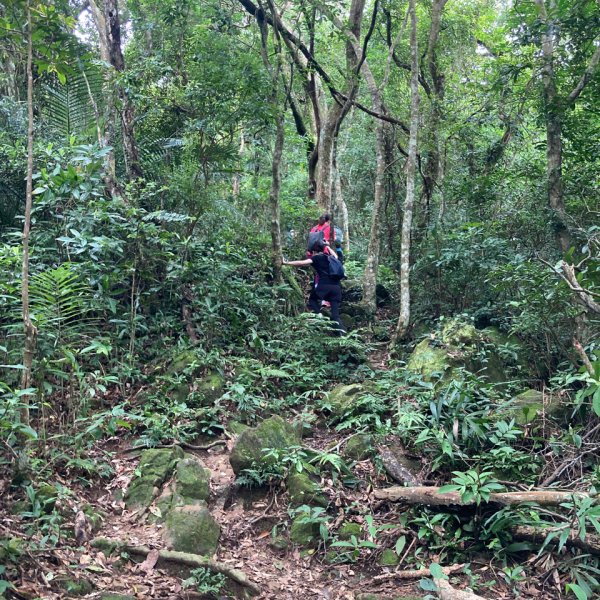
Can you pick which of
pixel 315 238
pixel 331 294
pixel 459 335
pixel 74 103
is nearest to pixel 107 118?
pixel 74 103

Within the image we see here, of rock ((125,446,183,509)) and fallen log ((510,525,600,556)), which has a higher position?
rock ((125,446,183,509))

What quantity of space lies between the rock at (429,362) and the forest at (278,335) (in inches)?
1.6

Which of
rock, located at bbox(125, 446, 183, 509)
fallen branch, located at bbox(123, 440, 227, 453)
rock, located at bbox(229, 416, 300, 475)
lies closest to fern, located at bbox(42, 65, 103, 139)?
fallen branch, located at bbox(123, 440, 227, 453)

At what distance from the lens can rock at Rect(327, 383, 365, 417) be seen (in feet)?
23.0

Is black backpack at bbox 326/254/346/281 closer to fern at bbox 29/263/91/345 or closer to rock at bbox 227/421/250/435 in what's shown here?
rock at bbox 227/421/250/435

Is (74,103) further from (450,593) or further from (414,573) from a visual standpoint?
(450,593)

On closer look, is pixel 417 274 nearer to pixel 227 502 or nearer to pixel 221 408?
pixel 221 408

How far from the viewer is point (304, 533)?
508 cm

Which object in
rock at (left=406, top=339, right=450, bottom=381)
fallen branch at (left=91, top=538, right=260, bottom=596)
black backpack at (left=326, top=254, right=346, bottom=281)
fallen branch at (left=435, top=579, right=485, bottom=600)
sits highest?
black backpack at (left=326, top=254, right=346, bottom=281)

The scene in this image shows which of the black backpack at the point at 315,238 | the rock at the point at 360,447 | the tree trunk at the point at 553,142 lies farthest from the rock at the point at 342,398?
the tree trunk at the point at 553,142

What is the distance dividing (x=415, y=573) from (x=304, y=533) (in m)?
1.07

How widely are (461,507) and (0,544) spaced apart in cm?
375

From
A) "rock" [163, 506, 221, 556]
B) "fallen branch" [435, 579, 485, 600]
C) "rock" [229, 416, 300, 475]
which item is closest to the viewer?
"fallen branch" [435, 579, 485, 600]

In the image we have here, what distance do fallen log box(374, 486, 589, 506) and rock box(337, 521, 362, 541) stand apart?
42cm
